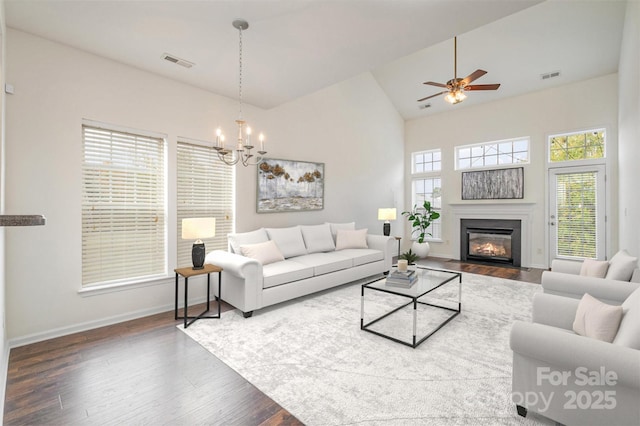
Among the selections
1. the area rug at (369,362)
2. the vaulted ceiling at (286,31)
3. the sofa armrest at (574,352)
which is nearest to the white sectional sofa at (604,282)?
the area rug at (369,362)

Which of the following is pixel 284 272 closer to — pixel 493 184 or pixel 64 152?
pixel 64 152

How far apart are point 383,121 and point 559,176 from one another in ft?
A: 12.4

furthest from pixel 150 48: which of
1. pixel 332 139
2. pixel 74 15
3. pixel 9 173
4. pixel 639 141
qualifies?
pixel 639 141

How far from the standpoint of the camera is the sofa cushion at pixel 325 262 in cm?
417

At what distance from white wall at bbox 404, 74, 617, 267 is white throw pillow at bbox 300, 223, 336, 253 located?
3545 mm

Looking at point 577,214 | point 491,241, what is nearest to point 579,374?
point 577,214

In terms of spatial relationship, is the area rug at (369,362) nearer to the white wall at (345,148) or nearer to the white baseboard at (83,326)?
the white baseboard at (83,326)

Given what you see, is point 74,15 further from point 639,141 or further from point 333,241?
point 639,141

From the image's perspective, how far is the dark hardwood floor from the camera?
1.84 m

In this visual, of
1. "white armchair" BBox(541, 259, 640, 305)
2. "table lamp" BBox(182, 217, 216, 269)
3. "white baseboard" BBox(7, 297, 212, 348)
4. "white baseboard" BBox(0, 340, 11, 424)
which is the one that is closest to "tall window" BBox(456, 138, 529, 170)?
"white armchair" BBox(541, 259, 640, 305)

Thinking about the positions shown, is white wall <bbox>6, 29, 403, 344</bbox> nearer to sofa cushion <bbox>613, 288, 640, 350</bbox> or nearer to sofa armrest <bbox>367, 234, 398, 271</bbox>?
sofa armrest <bbox>367, 234, 398, 271</bbox>

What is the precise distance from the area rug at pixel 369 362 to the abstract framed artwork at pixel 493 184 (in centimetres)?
326

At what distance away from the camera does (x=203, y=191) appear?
4098mm

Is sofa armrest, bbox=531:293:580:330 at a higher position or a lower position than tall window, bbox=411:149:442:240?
lower
